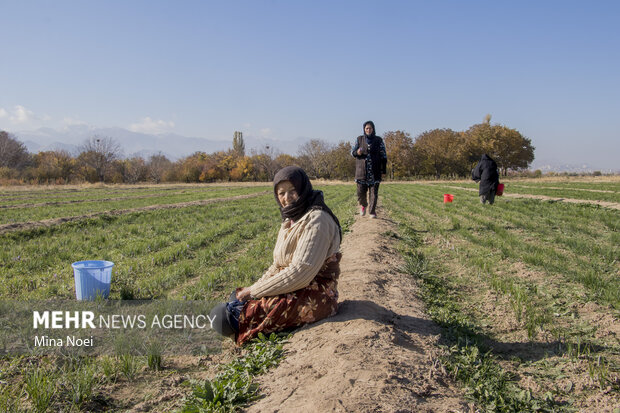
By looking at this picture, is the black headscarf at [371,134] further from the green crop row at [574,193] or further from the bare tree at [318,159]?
the bare tree at [318,159]

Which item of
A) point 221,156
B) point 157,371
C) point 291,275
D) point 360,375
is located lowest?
point 157,371

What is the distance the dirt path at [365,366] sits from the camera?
227cm

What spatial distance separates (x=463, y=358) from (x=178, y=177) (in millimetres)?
69326

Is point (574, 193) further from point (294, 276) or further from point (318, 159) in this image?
point (318, 159)

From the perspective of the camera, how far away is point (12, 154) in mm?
56062

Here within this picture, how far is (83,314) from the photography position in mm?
4277

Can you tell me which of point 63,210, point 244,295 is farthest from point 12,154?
point 244,295

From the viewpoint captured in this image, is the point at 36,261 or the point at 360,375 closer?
the point at 360,375

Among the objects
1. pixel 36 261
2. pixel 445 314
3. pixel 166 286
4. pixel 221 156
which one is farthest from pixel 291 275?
pixel 221 156

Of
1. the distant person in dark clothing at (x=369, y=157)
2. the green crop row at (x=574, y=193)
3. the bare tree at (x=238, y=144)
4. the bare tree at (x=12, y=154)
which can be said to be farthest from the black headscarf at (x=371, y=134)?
the bare tree at (x=238, y=144)

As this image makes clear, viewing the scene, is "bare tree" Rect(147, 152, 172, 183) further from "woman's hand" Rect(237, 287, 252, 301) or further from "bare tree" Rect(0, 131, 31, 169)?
"woman's hand" Rect(237, 287, 252, 301)

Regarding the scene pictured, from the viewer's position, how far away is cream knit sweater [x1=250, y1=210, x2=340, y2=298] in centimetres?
320

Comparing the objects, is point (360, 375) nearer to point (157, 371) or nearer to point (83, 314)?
point (157, 371)

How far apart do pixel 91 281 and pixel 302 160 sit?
6924 centimetres
